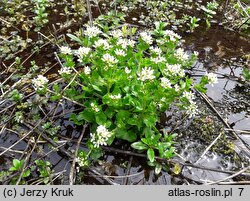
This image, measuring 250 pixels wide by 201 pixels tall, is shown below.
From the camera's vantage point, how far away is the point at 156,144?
110 inches

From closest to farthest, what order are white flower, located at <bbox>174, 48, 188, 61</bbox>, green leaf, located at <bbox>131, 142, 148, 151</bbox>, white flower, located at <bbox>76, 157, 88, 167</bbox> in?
white flower, located at <bbox>76, 157, 88, 167</bbox>, green leaf, located at <bbox>131, 142, 148, 151</bbox>, white flower, located at <bbox>174, 48, 188, 61</bbox>

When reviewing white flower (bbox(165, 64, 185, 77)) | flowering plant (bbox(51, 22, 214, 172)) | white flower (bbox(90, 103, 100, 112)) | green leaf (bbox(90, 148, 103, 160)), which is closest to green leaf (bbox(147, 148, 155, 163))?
flowering plant (bbox(51, 22, 214, 172))

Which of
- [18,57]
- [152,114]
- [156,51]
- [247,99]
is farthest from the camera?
[18,57]

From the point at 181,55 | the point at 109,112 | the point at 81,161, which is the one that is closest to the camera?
the point at 81,161

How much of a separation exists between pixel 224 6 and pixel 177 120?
10.2ft

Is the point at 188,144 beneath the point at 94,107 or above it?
beneath

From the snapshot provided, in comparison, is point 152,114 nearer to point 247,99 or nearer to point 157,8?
point 247,99

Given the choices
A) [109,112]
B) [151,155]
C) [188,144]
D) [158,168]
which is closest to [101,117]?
[109,112]

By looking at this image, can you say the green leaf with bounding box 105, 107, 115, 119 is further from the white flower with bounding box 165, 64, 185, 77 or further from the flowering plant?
the white flower with bounding box 165, 64, 185, 77

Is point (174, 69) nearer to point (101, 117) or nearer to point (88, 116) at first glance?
point (101, 117)

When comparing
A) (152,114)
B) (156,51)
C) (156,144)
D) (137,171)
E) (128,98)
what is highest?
(156,51)

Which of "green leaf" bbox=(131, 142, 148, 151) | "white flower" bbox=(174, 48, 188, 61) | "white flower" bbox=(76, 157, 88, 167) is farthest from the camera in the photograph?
"white flower" bbox=(174, 48, 188, 61)

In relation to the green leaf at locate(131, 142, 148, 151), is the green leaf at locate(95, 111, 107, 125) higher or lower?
higher
